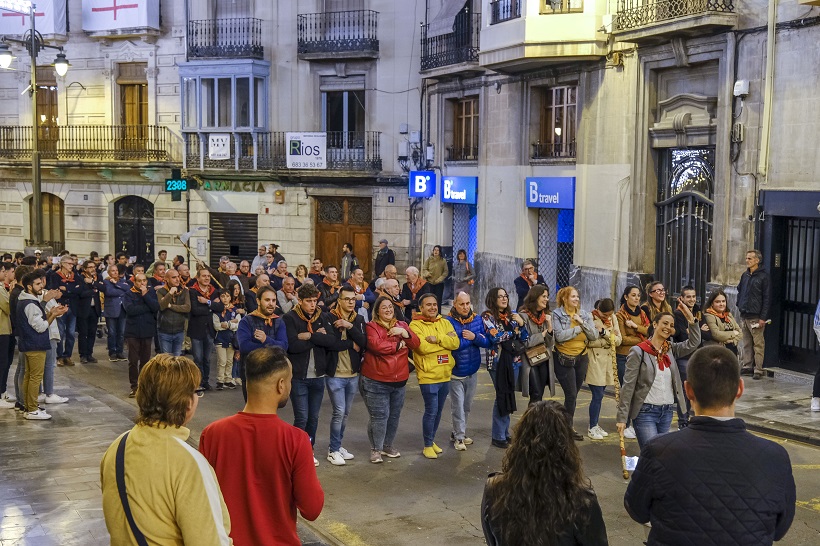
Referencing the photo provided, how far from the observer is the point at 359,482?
9.66 metres

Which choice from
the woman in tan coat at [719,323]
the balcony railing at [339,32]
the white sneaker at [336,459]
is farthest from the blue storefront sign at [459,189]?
the white sneaker at [336,459]

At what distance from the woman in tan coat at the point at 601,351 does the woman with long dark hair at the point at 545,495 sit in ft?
22.8

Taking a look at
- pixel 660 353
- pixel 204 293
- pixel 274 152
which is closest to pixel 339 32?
pixel 274 152

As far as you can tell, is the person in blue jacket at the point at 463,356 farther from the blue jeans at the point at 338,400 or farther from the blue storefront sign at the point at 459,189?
the blue storefront sign at the point at 459,189

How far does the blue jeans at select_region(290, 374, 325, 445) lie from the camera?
32.7 feet

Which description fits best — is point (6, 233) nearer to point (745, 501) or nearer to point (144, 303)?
point (144, 303)

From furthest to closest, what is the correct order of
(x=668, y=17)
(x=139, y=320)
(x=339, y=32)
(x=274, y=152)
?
(x=274, y=152) → (x=339, y=32) → (x=668, y=17) → (x=139, y=320)

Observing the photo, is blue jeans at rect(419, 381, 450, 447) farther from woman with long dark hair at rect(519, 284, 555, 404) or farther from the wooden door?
the wooden door

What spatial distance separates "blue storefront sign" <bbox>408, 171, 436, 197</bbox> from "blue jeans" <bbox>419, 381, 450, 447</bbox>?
54.0ft

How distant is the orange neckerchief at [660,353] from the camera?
28.7 feet

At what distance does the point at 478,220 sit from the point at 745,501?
20960 mm

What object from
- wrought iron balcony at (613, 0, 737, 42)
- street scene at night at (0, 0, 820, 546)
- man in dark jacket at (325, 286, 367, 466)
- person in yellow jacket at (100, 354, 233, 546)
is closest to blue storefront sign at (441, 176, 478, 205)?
street scene at night at (0, 0, 820, 546)

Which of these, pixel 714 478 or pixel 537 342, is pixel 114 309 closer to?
pixel 537 342

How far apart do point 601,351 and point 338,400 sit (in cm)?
296
